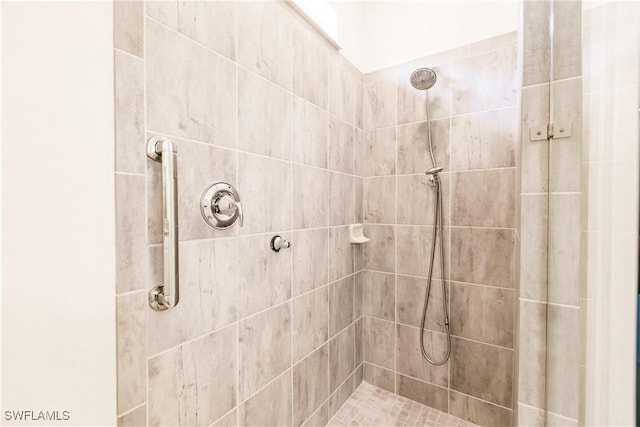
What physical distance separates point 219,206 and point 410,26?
5.58 feet

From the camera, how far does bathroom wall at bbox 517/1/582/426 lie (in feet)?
2.37

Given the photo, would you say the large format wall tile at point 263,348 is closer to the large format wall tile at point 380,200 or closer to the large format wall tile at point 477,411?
the large format wall tile at point 380,200

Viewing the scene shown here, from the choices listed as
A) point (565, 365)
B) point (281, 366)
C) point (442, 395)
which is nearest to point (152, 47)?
point (281, 366)

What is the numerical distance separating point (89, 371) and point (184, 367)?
0.90 feet

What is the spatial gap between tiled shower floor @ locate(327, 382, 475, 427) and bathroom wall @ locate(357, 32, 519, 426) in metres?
0.05

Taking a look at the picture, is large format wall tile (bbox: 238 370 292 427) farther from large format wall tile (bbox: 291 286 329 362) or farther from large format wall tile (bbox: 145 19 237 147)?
large format wall tile (bbox: 145 19 237 147)

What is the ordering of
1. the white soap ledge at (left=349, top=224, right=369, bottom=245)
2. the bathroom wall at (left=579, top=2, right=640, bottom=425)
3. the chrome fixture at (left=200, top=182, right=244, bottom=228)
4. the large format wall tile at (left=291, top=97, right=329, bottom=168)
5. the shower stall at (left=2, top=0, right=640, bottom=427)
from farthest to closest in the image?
the white soap ledge at (left=349, top=224, right=369, bottom=245)
the large format wall tile at (left=291, top=97, right=329, bottom=168)
the chrome fixture at (left=200, top=182, right=244, bottom=228)
the shower stall at (left=2, top=0, right=640, bottom=427)
the bathroom wall at (left=579, top=2, right=640, bottom=425)

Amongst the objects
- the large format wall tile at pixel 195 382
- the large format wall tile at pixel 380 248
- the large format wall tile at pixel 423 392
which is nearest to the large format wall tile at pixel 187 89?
the large format wall tile at pixel 195 382

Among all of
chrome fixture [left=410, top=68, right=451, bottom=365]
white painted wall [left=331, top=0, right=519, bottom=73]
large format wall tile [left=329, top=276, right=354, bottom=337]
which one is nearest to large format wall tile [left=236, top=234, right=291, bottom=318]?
large format wall tile [left=329, top=276, right=354, bottom=337]

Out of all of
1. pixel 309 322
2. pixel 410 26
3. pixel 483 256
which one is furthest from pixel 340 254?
pixel 410 26

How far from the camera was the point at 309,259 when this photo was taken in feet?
4.51

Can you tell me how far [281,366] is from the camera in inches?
47.0

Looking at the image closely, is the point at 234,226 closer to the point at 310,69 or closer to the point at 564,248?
the point at 310,69

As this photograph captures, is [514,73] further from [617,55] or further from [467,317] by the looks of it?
[467,317]
